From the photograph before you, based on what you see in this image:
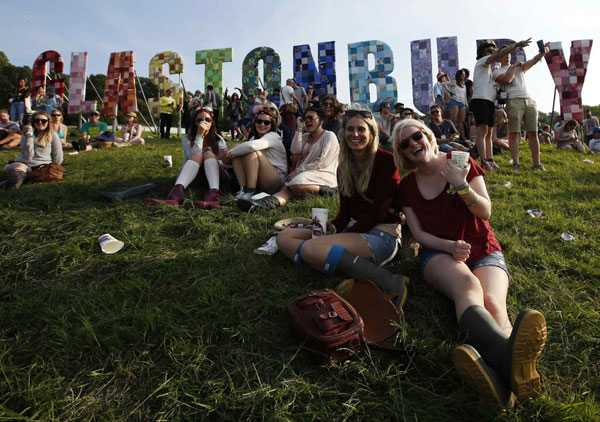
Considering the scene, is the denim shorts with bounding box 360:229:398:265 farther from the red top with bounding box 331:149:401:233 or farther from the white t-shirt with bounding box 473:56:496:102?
the white t-shirt with bounding box 473:56:496:102

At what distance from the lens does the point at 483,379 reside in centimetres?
143

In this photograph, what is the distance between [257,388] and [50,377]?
1.04 m

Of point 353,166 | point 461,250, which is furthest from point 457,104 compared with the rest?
point 461,250

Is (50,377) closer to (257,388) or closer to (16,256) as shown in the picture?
(257,388)

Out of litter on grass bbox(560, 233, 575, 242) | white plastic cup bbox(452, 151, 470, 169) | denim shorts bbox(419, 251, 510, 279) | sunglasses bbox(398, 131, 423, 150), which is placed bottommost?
litter on grass bbox(560, 233, 575, 242)

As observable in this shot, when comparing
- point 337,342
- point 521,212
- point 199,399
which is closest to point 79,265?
point 199,399

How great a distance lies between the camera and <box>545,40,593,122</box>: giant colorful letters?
29.3ft

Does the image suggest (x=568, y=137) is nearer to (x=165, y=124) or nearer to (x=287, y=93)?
(x=287, y=93)

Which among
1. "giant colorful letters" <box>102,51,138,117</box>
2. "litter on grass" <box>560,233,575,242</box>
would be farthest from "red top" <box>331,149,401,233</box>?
"giant colorful letters" <box>102,51,138,117</box>

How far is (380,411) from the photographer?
Result: 1.54 meters

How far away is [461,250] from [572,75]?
999 centimetres

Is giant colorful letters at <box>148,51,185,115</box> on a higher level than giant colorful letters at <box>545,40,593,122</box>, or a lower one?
higher

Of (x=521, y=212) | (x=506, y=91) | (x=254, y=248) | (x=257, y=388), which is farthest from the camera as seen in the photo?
(x=506, y=91)

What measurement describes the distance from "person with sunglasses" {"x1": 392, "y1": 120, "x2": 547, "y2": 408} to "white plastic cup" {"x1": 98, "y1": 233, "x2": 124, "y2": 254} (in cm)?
243
